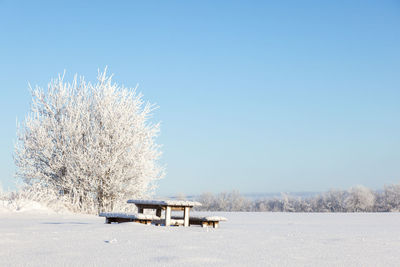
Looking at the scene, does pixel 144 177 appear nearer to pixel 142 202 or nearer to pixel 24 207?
pixel 24 207

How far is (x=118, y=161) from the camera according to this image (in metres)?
14.7

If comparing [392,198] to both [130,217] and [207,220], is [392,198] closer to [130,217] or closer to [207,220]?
[207,220]

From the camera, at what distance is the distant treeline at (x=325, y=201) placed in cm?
5622

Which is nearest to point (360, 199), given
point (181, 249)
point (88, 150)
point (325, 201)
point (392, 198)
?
point (392, 198)

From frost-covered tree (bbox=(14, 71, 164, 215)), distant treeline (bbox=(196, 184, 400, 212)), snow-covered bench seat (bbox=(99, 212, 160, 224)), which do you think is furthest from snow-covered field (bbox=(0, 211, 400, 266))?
distant treeline (bbox=(196, 184, 400, 212))

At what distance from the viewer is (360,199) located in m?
56.7

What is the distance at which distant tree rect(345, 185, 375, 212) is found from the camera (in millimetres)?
56275

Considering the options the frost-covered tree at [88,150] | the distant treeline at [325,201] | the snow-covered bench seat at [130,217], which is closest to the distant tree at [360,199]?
the distant treeline at [325,201]

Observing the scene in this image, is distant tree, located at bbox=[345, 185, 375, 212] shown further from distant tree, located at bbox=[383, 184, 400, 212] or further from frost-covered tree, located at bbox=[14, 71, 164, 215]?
frost-covered tree, located at bbox=[14, 71, 164, 215]

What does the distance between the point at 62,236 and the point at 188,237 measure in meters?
1.81

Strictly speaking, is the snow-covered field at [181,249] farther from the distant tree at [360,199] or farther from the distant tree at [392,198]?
the distant tree at [392,198]

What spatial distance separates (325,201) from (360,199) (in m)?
7.63

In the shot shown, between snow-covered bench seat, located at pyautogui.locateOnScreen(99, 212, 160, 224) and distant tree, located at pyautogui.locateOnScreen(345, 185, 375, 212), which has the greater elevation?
distant tree, located at pyautogui.locateOnScreen(345, 185, 375, 212)

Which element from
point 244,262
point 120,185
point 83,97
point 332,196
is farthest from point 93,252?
point 332,196
